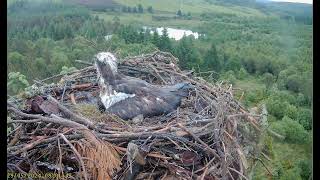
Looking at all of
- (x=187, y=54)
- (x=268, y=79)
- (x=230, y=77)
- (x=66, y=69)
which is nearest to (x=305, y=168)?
(x=268, y=79)

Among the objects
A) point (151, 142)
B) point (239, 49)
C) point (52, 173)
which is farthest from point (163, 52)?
point (52, 173)

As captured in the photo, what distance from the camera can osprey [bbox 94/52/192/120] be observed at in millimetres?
3425

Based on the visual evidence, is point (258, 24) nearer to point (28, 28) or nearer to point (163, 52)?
point (163, 52)

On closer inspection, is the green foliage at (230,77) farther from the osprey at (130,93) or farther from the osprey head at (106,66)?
the osprey head at (106,66)

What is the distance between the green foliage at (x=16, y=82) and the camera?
3204mm

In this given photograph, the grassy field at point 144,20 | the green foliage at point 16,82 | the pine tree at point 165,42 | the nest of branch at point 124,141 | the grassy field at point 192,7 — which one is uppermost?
the grassy field at point 192,7

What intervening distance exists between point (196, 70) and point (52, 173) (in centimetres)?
118

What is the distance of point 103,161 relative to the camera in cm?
303

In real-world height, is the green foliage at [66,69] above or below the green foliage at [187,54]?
below

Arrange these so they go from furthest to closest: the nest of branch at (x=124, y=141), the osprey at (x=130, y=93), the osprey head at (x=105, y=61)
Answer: the osprey head at (x=105, y=61)
the osprey at (x=130, y=93)
the nest of branch at (x=124, y=141)

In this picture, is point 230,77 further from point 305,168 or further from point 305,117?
point 305,168

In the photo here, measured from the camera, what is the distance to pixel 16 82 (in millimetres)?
3250

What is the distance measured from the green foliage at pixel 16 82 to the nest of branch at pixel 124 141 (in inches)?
2.9

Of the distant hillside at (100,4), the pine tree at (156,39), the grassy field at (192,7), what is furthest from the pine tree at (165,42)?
the distant hillside at (100,4)
